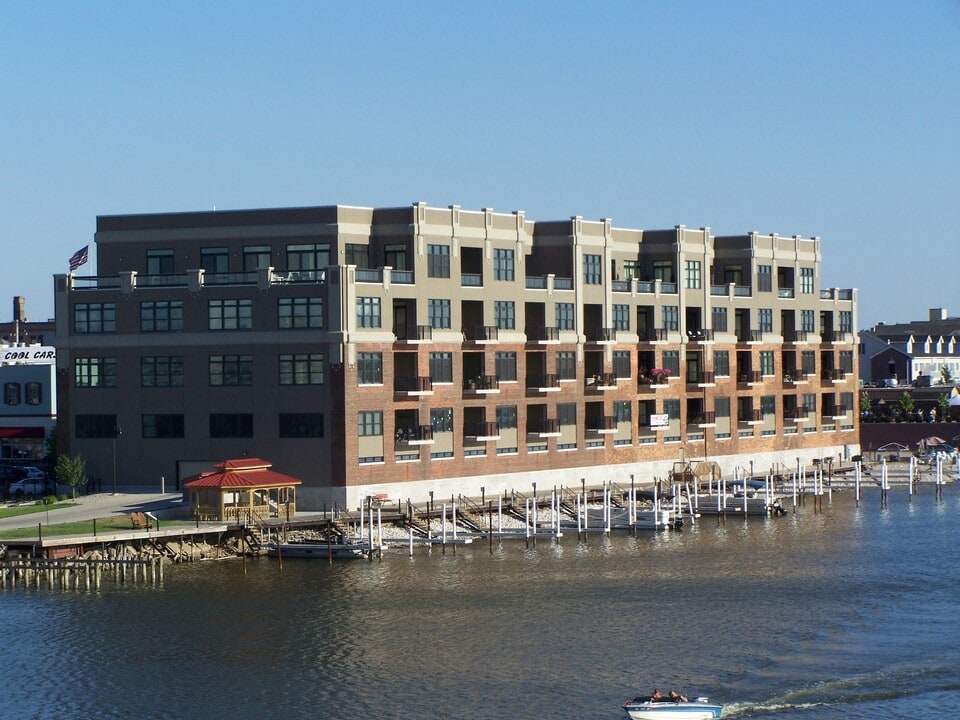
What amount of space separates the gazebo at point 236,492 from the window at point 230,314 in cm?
1135

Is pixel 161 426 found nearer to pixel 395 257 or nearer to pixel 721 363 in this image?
pixel 395 257

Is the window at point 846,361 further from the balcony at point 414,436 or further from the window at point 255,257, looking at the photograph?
the window at point 255,257

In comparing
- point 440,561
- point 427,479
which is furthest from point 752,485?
point 440,561

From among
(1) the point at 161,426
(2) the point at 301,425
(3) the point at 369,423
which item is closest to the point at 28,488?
(1) the point at 161,426

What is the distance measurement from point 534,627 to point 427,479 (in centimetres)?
4030

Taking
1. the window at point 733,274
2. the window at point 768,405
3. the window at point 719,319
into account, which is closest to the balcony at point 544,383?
the window at point 719,319

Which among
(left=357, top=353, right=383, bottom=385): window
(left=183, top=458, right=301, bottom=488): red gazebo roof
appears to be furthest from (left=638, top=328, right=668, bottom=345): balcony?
(left=183, top=458, right=301, bottom=488): red gazebo roof

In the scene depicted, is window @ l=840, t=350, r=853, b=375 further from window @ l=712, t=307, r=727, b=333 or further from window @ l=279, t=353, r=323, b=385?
window @ l=279, t=353, r=323, b=385

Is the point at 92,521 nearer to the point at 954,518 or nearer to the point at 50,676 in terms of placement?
the point at 50,676

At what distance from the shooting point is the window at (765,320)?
154 meters

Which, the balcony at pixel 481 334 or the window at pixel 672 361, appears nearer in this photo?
the balcony at pixel 481 334

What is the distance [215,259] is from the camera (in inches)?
4798

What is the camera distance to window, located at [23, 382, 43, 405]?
158625mm

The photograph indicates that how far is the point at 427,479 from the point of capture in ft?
395
